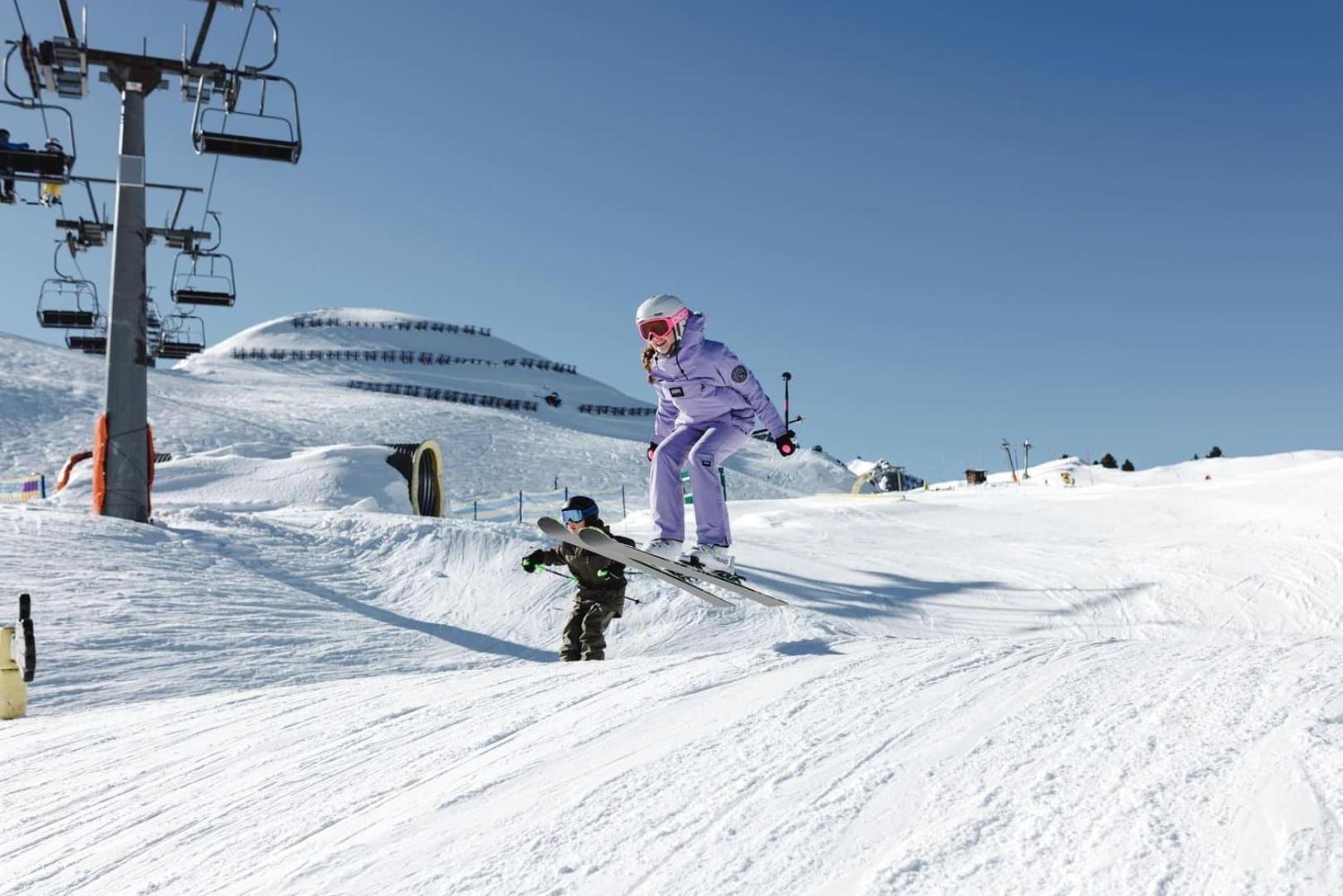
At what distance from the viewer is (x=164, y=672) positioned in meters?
9.16

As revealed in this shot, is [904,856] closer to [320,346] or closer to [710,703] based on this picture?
[710,703]

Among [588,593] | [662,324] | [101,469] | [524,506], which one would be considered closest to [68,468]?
[524,506]

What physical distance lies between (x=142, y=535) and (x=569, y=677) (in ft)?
31.9

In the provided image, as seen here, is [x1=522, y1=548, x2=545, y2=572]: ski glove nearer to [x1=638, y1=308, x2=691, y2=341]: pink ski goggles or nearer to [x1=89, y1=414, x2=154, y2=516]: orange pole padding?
[x1=638, y1=308, x2=691, y2=341]: pink ski goggles

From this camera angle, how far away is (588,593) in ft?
28.4

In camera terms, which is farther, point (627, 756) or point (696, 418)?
point (696, 418)

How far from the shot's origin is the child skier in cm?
841

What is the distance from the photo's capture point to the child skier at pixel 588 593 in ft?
27.6

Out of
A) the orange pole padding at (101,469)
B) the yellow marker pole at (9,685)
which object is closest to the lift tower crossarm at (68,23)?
the orange pole padding at (101,469)

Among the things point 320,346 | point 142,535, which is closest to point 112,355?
point 142,535

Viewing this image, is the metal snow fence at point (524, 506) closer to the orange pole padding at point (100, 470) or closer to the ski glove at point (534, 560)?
the orange pole padding at point (100, 470)

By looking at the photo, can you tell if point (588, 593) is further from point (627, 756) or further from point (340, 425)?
point (340, 425)

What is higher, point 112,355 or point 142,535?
point 112,355

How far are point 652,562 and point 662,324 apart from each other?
174 cm
